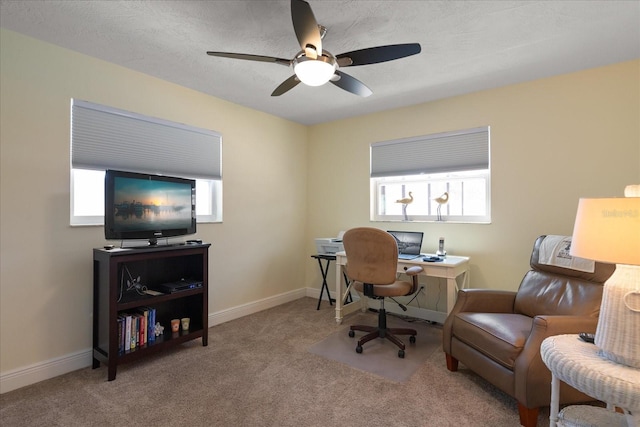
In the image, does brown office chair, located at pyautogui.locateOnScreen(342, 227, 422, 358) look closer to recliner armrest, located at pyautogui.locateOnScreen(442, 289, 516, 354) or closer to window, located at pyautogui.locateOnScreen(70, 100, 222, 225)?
recliner armrest, located at pyautogui.locateOnScreen(442, 289, 516, 354)

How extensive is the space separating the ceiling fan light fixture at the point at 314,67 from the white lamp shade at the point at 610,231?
1426mm

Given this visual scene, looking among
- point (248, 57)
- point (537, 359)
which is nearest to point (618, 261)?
point (537, 359)

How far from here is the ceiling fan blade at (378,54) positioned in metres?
1.75

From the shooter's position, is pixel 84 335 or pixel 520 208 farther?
pixel 520 208

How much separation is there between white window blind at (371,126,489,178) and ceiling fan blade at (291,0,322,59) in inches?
82.7

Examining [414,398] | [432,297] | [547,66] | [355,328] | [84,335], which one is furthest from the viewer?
[432,297]

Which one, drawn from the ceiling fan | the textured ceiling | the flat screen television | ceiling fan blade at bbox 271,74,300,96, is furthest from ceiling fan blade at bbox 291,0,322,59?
the flat screen television

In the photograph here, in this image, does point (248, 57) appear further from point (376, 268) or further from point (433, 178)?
point (433, 178)

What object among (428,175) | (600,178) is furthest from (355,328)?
(600,178)

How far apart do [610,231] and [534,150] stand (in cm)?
190

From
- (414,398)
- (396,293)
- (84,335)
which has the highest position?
(396,293)

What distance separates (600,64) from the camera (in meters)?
2.56

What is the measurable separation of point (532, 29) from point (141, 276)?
3439 millimetres

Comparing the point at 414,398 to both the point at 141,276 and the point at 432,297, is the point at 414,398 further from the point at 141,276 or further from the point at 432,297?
the point at 141,276
